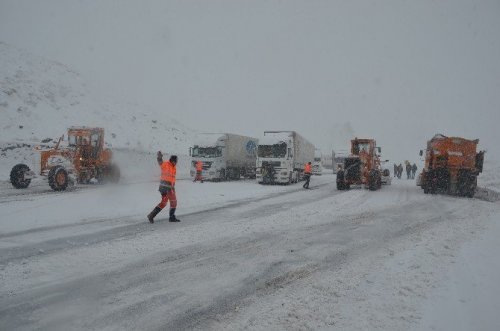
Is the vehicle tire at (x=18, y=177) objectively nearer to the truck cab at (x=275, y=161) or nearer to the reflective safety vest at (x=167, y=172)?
the reflective safety vest at (x=167, y=172)

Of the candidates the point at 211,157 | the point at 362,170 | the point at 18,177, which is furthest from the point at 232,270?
the point at 211,157

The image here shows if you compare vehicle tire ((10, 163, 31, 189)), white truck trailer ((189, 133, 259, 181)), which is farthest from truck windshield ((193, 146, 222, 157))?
vehicle tire ((10, 163, 31, 189))

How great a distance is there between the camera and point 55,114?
128 feet

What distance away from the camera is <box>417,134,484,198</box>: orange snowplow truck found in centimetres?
1894

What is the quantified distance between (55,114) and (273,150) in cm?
2760

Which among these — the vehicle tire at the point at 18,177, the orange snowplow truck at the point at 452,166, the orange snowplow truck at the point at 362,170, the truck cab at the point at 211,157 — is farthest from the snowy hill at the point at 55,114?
the orange snowplow truck at the point at 452,166

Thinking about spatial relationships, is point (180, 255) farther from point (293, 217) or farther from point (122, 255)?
point (293, 217)

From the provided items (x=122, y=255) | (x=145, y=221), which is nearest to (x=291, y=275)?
(x=122, y=255)

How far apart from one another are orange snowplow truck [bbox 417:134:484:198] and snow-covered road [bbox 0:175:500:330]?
8.32m

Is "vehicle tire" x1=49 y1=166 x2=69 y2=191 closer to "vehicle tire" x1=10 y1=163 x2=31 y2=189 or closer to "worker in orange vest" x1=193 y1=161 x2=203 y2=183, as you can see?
"vehicle tire" x1=10 y1=163 x2=31 y2=189

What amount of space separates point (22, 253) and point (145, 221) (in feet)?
12.0

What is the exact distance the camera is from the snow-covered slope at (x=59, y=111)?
33.8 m

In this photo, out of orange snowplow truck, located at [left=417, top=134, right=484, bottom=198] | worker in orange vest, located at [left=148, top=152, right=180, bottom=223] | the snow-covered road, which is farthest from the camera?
orange snowplow truck, located at [left=417, top=134, right=484, bottom=198]

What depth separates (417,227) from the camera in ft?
31.9
